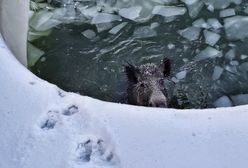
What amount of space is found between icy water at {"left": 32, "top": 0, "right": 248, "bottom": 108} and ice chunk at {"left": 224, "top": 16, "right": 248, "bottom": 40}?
0.03 metres

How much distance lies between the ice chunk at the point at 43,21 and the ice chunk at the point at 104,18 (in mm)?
258

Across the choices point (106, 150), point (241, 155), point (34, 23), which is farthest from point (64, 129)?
point (34, 23)

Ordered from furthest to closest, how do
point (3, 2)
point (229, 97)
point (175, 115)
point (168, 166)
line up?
point (229, 97)
point (3, 2)
point (175, 115)
point (168, 166)

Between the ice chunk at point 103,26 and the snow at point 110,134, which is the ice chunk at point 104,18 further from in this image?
the snow at point 110,134

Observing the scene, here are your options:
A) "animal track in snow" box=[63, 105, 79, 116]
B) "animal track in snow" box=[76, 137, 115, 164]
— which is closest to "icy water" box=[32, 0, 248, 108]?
"animal track in snow" box=[63, 105, 79, 116]

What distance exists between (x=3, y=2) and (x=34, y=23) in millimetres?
883

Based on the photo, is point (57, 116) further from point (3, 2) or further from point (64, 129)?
point (3, 2)

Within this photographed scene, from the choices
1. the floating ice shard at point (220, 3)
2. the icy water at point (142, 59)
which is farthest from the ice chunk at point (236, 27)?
the floating ice shard at point (220, 3)

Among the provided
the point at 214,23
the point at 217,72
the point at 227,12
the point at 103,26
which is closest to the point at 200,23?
the point at 214,23

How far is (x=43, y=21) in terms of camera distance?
145 inches

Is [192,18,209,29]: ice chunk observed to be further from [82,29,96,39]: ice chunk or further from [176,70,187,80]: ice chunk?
[82,29,96,39]: ice chunk

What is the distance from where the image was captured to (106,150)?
6.46ft

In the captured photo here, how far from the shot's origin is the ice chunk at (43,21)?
3.64 meters

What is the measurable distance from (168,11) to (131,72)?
0.85 m
